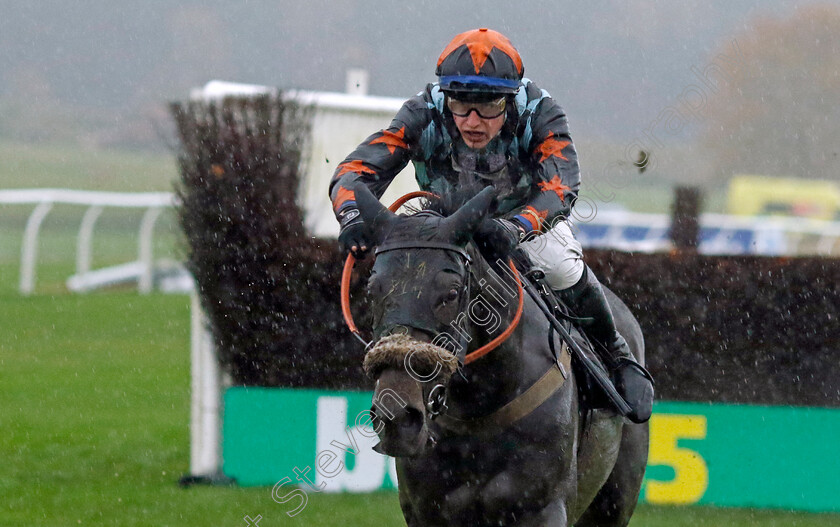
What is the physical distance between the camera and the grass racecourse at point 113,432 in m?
5.95

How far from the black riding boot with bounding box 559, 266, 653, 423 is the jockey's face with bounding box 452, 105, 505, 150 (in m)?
0.66

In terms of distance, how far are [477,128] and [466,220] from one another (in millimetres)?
651

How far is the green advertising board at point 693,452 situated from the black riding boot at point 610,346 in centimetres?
247

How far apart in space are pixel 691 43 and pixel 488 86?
6645 centimetres

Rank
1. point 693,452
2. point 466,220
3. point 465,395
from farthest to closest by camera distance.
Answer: point 693,452
point 465,395
point 466,220

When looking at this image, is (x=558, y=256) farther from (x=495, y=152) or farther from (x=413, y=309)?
(x=413, y=309)

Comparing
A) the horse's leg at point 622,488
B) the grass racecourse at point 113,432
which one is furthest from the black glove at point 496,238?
the grass racecourse at point 113,432

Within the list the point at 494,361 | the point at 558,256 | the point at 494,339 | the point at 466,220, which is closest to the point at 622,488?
the point at 558,256

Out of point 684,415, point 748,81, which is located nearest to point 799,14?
point 748,81

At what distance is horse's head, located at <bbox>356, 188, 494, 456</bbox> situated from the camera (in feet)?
8.16

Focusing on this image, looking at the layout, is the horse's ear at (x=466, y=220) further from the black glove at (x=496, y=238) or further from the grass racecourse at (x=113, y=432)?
the grass racecourse at (x=113, y=432)

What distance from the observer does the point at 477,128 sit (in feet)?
10.8

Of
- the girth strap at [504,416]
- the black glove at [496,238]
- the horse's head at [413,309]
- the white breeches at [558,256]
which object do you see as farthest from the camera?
the white breeches at [558,256]

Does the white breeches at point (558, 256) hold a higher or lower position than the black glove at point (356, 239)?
lower
